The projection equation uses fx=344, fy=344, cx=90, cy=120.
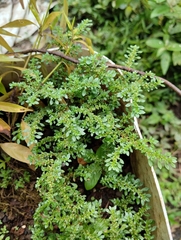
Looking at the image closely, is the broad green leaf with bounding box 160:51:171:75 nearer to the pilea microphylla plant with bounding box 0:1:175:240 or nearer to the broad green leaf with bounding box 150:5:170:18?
the broad green leaf with bounding box 150:5:170:18

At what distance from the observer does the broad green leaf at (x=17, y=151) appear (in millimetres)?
1021

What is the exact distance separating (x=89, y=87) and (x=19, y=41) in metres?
0.51

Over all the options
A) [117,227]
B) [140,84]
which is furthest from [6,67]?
[117,227]

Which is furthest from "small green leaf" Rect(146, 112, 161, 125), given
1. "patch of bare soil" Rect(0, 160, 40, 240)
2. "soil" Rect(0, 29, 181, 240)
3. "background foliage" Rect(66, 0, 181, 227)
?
"patch of bare soil" Rect(0, 160, 40, 240)

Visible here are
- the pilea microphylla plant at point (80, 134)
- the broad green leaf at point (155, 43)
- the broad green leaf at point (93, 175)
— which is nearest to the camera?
the pilea microphylla plant at point (80, 134)

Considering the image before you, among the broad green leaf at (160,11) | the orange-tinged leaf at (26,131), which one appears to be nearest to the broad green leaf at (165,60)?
the broad green leaf at (160,11)

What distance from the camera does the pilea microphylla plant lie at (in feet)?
3.10

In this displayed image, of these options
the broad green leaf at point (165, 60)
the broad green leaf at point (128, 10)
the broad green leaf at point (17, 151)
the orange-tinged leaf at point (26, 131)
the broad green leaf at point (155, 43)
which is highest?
the broad green leaf at point (128, 10)

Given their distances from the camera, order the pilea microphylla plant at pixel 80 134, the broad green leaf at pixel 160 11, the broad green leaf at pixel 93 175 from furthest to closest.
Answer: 1. the broad green leaf at pixel 160 11
2. the broad green leaf at pixel 93 175
3. the pilea microphylla plant at pixel 80 134

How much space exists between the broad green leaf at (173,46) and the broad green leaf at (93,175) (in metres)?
0.60

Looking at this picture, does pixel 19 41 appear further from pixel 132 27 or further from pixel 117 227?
pixel 117 227

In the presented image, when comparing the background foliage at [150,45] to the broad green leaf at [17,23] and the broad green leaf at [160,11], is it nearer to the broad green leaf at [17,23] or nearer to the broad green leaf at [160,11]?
the broad green leaf at [160,11]

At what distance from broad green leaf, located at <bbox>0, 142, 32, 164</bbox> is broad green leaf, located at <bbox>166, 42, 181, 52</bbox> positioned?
2.33ft

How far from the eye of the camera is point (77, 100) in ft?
3.55
